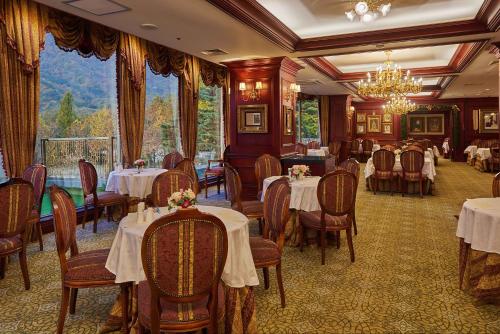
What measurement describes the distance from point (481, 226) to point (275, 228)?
1683mm

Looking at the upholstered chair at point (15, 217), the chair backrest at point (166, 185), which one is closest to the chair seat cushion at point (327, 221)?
the chair backrest at point (166, 185)

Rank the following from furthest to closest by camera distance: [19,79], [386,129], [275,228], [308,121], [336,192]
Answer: [386,129] < [308,121] < [19,79] < [336,192] < [275,228]

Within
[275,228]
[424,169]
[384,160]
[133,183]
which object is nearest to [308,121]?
[384,160]

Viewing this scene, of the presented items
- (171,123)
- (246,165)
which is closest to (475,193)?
(246,165)

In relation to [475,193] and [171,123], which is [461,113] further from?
[171,123]

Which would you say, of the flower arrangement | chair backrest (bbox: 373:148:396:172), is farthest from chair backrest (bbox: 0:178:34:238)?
chair backrest (bbox: 373:148:396:172)

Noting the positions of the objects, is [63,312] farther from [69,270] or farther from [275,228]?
[275,228]

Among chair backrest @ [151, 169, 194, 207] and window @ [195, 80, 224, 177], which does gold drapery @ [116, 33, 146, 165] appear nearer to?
window @ [195, 80, 224, 177]

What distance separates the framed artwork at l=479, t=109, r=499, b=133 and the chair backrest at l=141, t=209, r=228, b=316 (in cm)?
1899

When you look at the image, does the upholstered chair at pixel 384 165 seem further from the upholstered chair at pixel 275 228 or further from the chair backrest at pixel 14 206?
the chair backrest at pixel 14 206

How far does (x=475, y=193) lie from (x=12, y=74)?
9.14m

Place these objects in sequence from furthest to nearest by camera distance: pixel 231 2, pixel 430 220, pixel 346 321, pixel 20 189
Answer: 1. pixel 430 220
2. pixel 231 2
3. pixel 20 189
4. pixel 346 321

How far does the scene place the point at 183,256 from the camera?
83.1 inches

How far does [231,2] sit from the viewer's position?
15.7 ft
